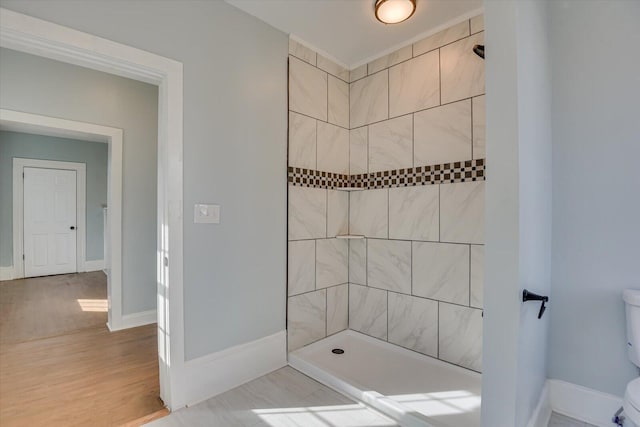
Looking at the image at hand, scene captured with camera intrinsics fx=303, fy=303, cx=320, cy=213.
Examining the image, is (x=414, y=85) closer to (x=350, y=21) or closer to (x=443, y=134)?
(x=443, y=134)

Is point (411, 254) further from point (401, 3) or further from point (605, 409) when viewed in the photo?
point (401, 3)

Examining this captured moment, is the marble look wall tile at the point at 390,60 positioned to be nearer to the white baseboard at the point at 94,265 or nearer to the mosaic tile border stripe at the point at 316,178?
the mosaic tile border stripe at the point at 316,178

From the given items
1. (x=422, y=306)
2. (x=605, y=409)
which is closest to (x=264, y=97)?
(x=422, y=306)

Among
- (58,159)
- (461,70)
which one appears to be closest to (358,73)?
(461,70)

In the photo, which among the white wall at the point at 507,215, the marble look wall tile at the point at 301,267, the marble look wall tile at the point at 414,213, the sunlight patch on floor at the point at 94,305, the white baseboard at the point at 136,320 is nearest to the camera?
the white wall at the point at 507,215

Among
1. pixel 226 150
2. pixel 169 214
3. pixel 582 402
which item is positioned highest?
pixel 226 150

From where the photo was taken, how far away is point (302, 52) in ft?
8.14

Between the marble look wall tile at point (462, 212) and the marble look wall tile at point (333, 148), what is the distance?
3.11 ft

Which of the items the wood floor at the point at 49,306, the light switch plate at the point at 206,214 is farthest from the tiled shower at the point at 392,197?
the wood floor at the point at 49,306

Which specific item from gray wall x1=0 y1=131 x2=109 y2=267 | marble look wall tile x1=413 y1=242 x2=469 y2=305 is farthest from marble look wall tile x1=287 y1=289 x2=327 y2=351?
gray wall x1=0 y1=131 x2=109 y2=267

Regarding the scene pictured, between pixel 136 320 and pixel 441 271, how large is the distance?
306 centimetres

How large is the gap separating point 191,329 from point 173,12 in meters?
1.90

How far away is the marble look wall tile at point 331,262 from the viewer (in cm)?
261

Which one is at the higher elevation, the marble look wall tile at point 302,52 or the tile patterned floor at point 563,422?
the marble look wall tile at point 302,52
